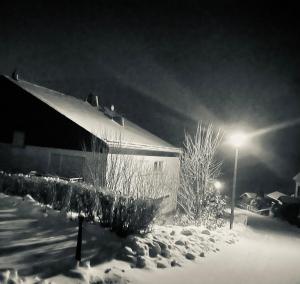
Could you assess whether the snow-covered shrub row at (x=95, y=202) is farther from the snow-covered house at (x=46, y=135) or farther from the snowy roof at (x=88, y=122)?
the snow-covered house at (x=46, y=135)

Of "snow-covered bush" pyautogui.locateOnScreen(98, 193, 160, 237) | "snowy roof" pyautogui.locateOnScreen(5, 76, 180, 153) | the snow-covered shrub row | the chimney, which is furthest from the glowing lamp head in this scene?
the chimney

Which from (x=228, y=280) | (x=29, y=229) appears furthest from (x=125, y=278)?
(x=29, y=229)

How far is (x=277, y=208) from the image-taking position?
118 ft

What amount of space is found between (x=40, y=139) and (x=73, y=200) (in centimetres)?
1040

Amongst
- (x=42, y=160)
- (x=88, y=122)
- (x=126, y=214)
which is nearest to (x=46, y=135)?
(x=42, y=160)

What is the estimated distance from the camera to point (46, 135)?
1947cm

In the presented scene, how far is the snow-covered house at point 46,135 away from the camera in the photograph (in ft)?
59.7

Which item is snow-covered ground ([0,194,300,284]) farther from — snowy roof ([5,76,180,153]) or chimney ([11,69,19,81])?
chimney ([11,69,19,81])

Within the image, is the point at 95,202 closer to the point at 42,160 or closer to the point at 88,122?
the point at 42,160

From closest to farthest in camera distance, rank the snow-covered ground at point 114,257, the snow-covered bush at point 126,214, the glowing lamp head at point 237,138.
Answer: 1. the snow-covered ground at point 114,257
2. the snow-covered bush at point 126,214
3. the glowing lamp head at point 237,138

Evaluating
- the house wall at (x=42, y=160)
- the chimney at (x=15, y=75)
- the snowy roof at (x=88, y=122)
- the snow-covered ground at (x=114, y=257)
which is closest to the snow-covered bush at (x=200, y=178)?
the snowy roof at (x=88, y=122)

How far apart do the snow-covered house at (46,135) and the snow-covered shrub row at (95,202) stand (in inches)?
221

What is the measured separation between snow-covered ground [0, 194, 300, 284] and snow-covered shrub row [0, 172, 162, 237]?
0.42 m

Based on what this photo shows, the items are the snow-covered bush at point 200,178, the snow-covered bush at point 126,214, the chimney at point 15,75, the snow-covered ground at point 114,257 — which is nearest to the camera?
the snow-covered ground at point 114,257
